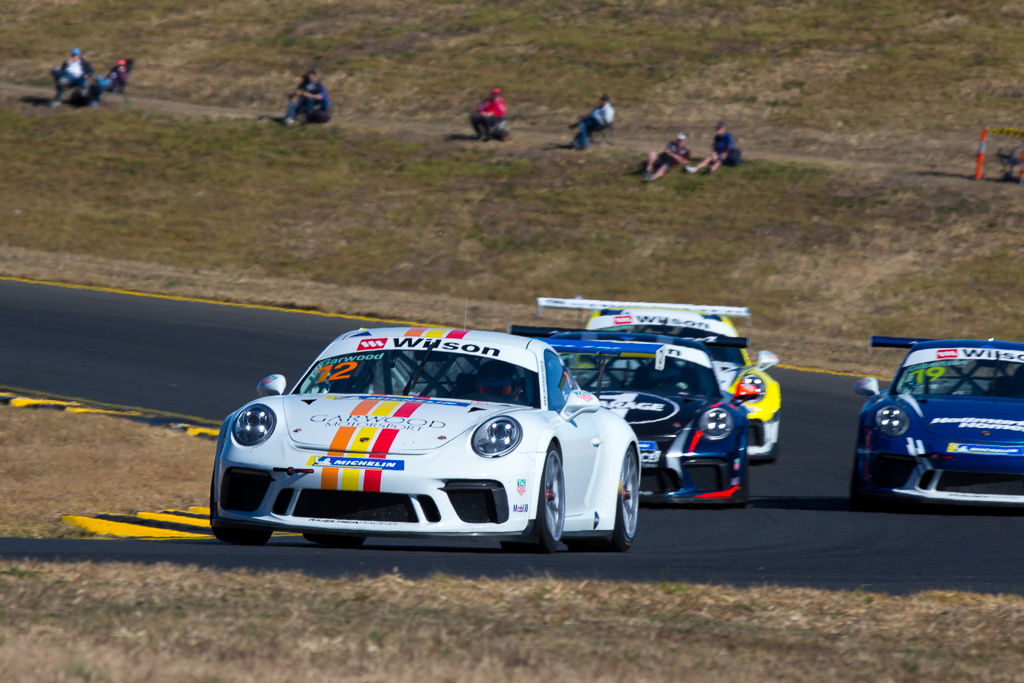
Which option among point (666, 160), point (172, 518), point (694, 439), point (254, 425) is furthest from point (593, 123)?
point (254, 425)

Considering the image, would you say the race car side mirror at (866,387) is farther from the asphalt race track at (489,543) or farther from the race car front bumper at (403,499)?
the race car front bumper at (403,499)

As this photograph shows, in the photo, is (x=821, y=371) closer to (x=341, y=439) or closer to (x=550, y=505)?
(x=550, y=505)

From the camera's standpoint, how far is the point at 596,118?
3844cm

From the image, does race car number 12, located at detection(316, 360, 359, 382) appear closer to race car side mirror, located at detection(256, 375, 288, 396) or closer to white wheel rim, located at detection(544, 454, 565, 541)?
race car side mirror, located at detection(256, 375, 288, 396)

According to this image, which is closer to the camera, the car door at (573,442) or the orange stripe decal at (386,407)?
the orange stripe decal at (386,407)

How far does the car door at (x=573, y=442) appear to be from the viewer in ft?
28.0

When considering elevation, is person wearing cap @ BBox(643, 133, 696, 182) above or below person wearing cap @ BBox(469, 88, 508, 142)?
below

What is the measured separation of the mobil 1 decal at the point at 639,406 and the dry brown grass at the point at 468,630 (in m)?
5.08

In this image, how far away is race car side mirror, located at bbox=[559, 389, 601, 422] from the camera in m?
8.71

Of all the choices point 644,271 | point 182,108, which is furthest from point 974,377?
point 182,108

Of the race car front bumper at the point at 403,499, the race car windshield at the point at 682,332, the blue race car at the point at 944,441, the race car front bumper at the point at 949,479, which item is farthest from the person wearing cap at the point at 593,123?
the race car front bumper at the point at 403,499

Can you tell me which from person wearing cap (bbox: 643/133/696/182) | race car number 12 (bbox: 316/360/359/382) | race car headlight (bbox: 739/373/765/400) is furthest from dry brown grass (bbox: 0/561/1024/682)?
person wearing cap (bbox: 643/133/696/182)

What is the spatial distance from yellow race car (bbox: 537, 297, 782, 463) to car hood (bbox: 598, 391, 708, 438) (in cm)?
246

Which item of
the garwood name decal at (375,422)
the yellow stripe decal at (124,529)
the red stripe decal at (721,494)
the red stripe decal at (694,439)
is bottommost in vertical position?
the red stripe decal at (721,494)
